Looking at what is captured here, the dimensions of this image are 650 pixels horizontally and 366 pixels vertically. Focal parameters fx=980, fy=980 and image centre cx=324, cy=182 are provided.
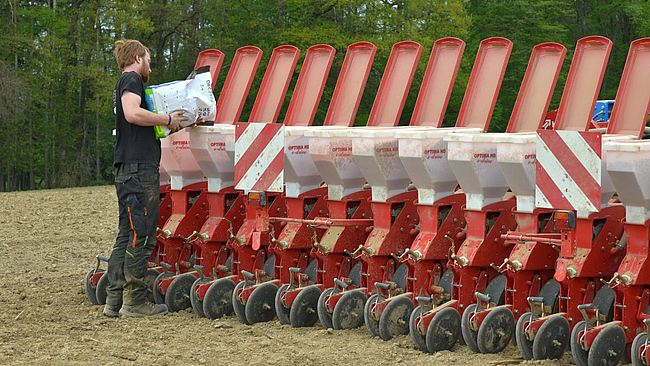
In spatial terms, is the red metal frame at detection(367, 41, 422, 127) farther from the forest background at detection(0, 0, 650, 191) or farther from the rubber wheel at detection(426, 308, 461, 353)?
the forest background at detection(0, 0, 650, 191)

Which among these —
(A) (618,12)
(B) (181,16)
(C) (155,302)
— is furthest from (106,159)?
(C) (155,302)

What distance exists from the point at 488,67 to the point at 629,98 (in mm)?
1333

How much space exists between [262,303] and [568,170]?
2.87m

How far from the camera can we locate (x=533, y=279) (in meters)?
6.62

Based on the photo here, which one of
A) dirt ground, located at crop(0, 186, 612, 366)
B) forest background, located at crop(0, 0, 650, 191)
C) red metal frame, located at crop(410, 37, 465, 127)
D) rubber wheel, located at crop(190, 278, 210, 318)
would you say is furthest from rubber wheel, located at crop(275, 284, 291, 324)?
forest background, located at crop(0, 0, 650, 191)

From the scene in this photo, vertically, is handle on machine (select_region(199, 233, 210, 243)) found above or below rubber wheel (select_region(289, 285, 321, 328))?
above

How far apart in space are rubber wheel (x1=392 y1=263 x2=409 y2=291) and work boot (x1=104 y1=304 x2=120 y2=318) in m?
2.44

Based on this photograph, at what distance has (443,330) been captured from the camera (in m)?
6.64

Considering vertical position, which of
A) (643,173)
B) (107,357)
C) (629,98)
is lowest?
(107,357)

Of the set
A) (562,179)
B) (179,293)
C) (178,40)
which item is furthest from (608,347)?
(178,40)

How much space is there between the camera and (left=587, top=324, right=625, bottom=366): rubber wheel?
19.2 feet

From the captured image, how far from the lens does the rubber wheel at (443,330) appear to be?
659cm

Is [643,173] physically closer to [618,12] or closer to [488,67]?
[488,67]

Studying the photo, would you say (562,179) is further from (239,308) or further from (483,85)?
(239,308)
